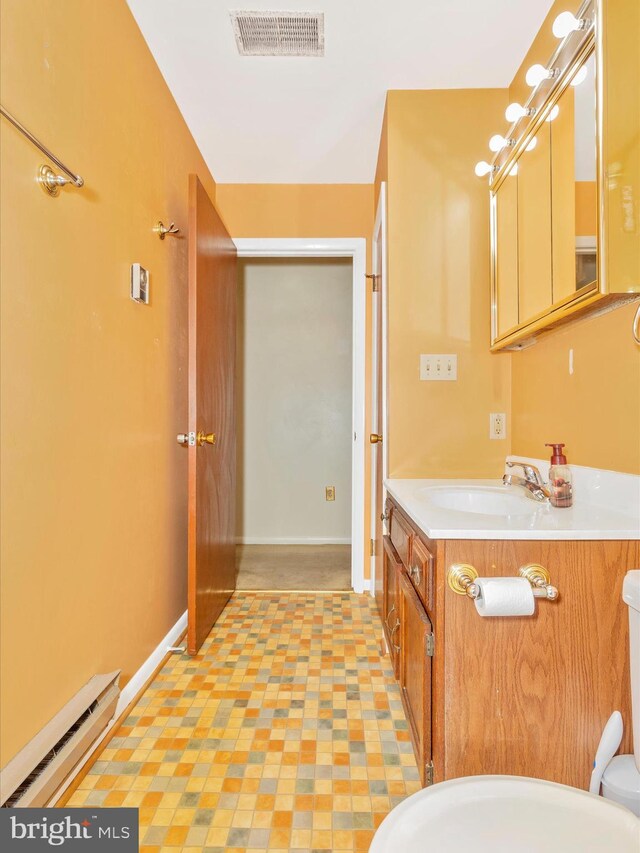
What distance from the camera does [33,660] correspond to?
1.09 m

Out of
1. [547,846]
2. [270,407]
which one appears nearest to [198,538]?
[547,846]

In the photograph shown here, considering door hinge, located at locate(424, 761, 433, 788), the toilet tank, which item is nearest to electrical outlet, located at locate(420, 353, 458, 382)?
the toilet tank

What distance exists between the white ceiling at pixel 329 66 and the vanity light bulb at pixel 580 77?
57cm

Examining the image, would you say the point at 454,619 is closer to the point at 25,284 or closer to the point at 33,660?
the point at 33,660

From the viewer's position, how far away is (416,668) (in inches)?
46.4

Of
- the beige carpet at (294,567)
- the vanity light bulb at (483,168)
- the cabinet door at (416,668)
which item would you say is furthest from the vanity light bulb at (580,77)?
the beige carpet at (294,567)

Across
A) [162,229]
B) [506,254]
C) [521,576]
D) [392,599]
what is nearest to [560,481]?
[521,576]

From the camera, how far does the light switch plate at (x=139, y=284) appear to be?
163 centimetres

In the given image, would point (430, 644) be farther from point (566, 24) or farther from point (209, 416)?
point (566, 24)

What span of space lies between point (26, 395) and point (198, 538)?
1.09m

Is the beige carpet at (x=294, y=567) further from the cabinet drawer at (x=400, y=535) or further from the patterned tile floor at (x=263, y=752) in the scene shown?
the cabinet drawer at (x=400, y=535)

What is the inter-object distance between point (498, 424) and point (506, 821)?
4.78 ft

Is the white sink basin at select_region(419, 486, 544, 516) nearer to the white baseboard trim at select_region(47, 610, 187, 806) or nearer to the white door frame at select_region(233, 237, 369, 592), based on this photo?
the white door frame at select_region(233, 237, 369, 592)

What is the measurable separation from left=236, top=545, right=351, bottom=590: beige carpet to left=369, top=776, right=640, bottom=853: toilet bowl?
201 cm
